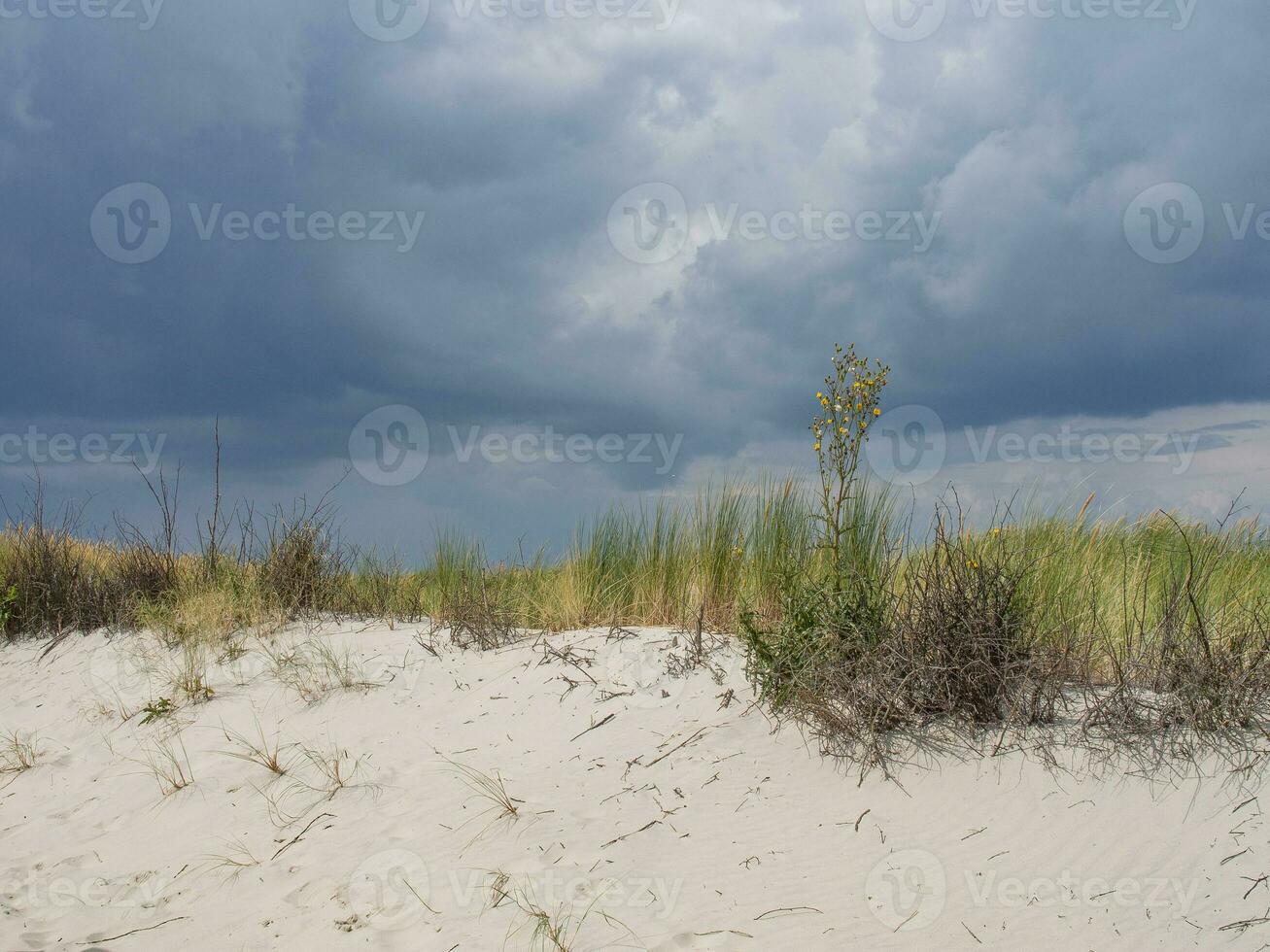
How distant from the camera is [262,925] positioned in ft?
13.8

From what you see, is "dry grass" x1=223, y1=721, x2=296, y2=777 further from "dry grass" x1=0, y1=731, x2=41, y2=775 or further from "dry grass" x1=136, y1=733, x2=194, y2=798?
"dry grass" x1=0, y1=731, x2=41, y2=775

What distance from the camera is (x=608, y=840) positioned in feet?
14.2

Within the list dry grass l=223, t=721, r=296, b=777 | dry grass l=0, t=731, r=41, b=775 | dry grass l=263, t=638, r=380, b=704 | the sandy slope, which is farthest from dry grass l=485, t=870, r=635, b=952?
dry grass l=0, t=731, r=41, b=775

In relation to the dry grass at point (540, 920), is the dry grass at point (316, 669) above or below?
above

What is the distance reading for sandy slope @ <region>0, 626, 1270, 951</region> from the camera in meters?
3.68

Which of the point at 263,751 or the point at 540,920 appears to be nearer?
the point at 540,920

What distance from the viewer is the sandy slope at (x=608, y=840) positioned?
3678mm

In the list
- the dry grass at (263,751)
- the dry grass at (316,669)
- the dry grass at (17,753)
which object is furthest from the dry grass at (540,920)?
the dry grass at (17,753)

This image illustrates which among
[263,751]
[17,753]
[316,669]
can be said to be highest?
[316,669]

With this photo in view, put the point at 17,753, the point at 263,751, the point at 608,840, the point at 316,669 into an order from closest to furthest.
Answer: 1. the point at 608,840
2. the point at 263,751
3. the point at 17,753
4. the point at 316,669

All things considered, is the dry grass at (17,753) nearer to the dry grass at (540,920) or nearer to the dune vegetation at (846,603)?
the dune vegetation at (846,603)

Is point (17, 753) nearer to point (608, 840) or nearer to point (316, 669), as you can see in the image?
point (316, 669)

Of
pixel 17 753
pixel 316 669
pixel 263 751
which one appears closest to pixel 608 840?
pixel 263 751

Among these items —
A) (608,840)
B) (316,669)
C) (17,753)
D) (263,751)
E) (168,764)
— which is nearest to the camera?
(608,840)
